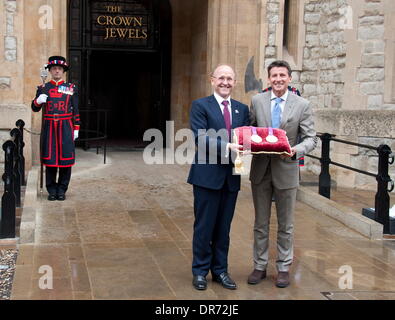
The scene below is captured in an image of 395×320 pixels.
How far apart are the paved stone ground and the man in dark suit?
0.20m

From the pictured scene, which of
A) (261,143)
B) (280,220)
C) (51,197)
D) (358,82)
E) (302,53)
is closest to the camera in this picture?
(261,143)

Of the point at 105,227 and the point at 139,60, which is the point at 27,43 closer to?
the point at 105,227

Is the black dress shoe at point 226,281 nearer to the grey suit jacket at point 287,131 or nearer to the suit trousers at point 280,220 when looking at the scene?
the suit trousers at point 280,220

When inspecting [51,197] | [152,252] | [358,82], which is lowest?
[152,252]

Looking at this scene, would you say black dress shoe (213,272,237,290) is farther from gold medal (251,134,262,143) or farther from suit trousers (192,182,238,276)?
gold medal (251,134,262,143)

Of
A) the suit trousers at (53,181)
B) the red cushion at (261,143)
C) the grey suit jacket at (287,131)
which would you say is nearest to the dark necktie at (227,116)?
the red cushion at (261,143)

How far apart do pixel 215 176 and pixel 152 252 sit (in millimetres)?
1504

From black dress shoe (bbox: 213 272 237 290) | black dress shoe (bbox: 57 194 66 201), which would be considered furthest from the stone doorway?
black dress shoe (bbox: 213 272 237 290)

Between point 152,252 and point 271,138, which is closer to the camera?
point 271,138

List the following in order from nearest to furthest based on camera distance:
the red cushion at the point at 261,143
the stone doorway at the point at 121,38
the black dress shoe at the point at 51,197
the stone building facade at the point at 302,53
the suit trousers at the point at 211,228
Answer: the red cushion at the point at 261,143 → the suit trousers at the point at 211,228 → the black dress shoe at the point at 51,197 → the stone building facade at the point at 302,53 → the stone doorway at the point at 121,38

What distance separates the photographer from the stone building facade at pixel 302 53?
10.2 m

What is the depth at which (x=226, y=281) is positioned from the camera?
5.09 m

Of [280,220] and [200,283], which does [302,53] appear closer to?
[280,220]

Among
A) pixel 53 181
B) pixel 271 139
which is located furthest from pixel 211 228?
pixel 53 181
